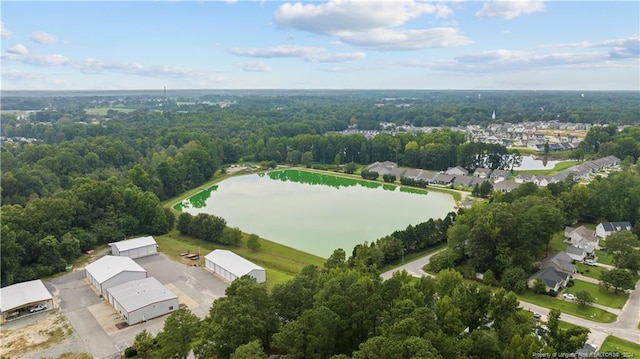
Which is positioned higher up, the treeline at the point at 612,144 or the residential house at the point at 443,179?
the treeline at the point at 612,144

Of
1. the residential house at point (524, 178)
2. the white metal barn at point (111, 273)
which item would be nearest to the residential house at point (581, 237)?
the residential house at point (524, 178)

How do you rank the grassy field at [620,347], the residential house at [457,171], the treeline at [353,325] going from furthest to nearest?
the residential house at [457,171], the grassy field at [620,347], the treeline at [353,325]

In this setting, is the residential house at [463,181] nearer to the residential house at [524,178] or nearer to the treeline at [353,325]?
the residential house at [524,178]

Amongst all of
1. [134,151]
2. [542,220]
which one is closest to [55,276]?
[542,220]

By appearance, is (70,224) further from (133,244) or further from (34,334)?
(34,334)

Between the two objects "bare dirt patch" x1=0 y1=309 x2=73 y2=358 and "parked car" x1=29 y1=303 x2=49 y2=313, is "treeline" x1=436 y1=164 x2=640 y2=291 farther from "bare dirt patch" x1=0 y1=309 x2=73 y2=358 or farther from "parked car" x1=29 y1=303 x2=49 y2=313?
"parked car" x1=29 y1=303 x2=49 y2=313

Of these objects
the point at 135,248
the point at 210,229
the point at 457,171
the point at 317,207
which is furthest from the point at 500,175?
the point at 135,248
